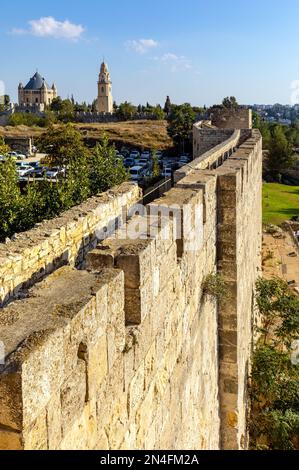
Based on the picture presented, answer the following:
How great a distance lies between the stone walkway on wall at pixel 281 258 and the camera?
75.1ft

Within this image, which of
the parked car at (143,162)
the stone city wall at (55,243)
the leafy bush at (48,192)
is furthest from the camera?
the parked car at (143,162)

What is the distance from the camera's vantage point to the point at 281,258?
84.4ft

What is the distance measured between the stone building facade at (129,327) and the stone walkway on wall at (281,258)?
45.5 ft

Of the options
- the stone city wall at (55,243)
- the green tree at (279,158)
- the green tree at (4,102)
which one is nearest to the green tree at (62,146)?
the stone city wall at (55,243)

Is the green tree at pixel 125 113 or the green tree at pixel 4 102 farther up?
the green tree at pixel 4 102

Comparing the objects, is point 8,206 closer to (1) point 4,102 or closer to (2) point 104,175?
(2) point 104,175

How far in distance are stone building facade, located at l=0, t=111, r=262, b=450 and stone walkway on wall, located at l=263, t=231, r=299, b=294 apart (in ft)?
45.5

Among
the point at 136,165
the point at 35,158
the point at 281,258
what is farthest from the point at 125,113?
the point at 281,258

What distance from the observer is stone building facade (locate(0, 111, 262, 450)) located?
2.71 meters

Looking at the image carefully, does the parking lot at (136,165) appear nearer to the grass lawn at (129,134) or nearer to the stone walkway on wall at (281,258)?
the grass lawn at (129,134)

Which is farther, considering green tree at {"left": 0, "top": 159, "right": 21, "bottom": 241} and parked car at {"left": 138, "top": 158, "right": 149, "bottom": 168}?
parked car at {"left": 138, "top": 158, "right": 149, "bottom": 168}

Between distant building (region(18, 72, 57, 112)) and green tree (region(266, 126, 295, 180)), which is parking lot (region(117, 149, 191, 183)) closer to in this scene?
green tree (region(266, 126, 295, 180))

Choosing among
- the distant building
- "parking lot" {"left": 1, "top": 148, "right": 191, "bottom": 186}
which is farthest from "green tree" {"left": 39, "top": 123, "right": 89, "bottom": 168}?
the distant building
